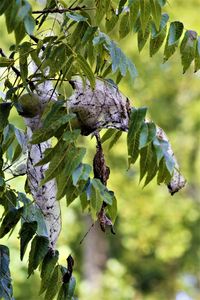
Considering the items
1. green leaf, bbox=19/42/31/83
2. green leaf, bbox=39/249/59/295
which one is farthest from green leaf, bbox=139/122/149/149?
green leaf, bbox=39/249/59/295

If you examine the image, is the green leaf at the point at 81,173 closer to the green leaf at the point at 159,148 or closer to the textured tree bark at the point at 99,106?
the green leaf at the point at 159,148

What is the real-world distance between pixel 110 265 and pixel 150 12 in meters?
5.39

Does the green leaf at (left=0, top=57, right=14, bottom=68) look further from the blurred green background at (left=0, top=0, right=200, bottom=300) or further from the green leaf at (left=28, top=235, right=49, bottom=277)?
the blurred green background at (left=0, top=0, right=200, bottom=300)

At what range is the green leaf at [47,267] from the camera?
4.25 feet

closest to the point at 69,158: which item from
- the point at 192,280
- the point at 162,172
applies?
the point at 162,172

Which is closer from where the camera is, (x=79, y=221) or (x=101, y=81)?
(x=101, y=81)

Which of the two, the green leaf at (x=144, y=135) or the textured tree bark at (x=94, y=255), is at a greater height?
the textured tree bark at (x=94, y=255)

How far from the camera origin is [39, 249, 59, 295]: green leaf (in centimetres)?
129

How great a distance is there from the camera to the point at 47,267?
1296 mm

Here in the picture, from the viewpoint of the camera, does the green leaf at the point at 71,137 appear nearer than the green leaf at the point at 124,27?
Yes

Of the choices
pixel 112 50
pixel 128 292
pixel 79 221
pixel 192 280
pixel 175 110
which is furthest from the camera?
pixel 192 280

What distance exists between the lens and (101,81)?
129 centimetres

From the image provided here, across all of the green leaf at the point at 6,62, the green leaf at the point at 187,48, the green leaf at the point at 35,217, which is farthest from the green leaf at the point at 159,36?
the green leaf at the point at 35,217

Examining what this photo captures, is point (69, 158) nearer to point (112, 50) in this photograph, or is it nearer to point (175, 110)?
point (112, 50)
